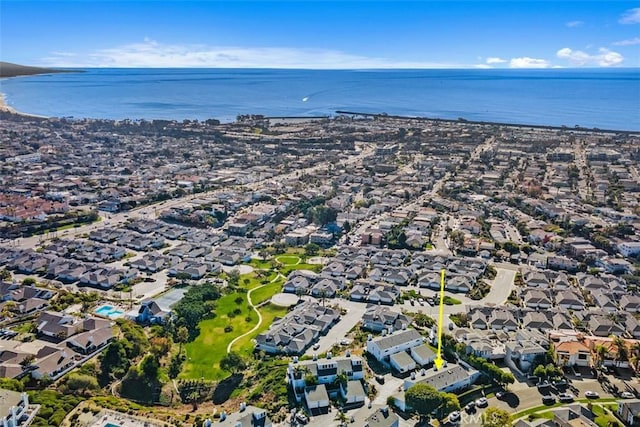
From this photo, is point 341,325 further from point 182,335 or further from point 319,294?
point 182,335

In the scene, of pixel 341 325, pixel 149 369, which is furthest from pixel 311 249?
pixel 149 369

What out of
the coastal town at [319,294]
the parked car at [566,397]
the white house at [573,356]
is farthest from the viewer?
the white house at [573,356]

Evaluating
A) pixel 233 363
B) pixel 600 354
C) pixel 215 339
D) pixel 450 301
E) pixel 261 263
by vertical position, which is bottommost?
pixel 261 263

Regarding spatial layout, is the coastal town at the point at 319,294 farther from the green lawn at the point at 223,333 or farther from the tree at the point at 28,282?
the tree at the point at 28,282

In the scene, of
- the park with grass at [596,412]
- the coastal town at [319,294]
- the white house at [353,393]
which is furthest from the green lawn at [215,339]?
the park with grass at [596,412]

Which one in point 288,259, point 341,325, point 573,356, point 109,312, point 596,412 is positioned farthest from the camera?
point 288,259

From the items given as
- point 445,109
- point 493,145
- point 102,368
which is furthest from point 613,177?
point 445,109
